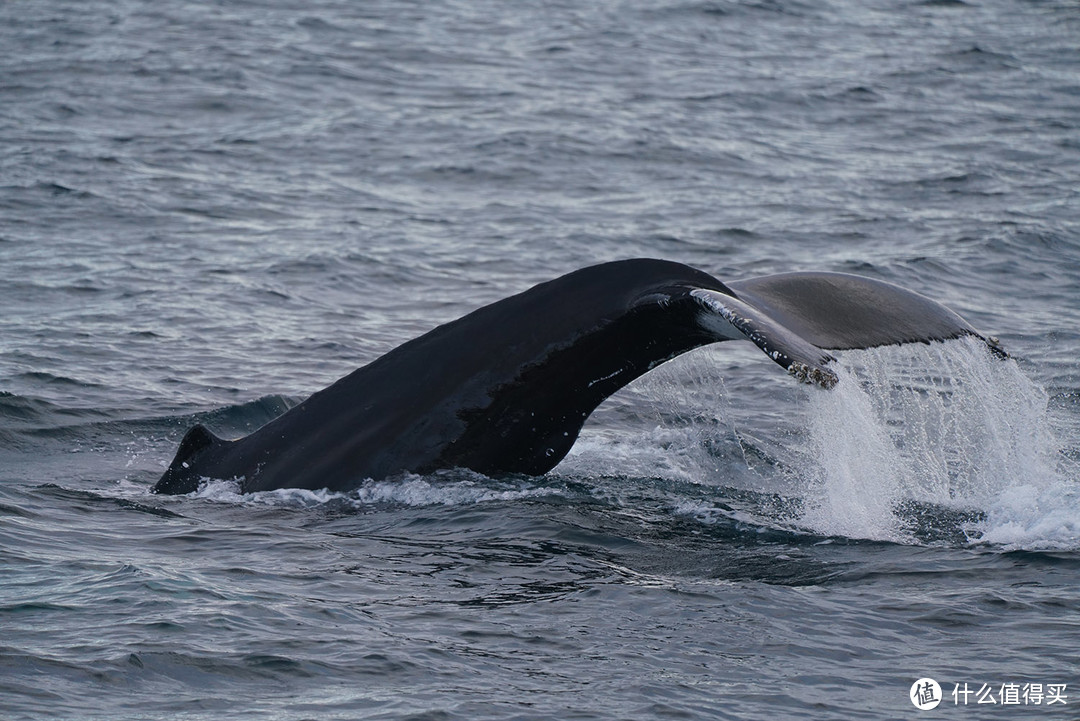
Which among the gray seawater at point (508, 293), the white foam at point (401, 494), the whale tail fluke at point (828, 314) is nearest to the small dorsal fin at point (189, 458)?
the gray seawater at point (508, 293)

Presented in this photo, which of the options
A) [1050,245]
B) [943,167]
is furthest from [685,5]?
[1050,245]

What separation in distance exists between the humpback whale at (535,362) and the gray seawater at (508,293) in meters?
0.22

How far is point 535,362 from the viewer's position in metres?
6.76

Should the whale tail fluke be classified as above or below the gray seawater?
above

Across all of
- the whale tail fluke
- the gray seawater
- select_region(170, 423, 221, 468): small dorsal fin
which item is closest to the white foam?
the gray seawater

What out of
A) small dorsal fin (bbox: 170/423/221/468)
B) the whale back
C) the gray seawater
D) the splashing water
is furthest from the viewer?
small dorsal fin (bbox: 170/423/221/468)

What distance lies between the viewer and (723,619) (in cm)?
615

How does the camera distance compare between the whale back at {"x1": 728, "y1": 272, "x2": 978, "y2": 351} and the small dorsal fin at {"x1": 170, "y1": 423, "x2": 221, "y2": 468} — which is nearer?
the whale back at {"x1": 728, "y1": 272, "x2": 978, "y2": 351}

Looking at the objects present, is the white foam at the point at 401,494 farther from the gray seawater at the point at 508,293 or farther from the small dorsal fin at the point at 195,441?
the small dorsal fin at the point at 195,441

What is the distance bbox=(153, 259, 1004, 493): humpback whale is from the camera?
6247 mm

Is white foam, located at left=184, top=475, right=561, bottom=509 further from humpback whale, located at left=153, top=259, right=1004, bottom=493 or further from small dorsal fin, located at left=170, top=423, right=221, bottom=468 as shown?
small dorsal fin, located at left=170, top=423, right=221, bottom=468

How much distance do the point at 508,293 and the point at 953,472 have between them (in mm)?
5999

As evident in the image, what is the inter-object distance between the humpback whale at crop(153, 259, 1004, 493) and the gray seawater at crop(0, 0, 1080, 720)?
22 cm

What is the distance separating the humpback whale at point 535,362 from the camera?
6.25 m
